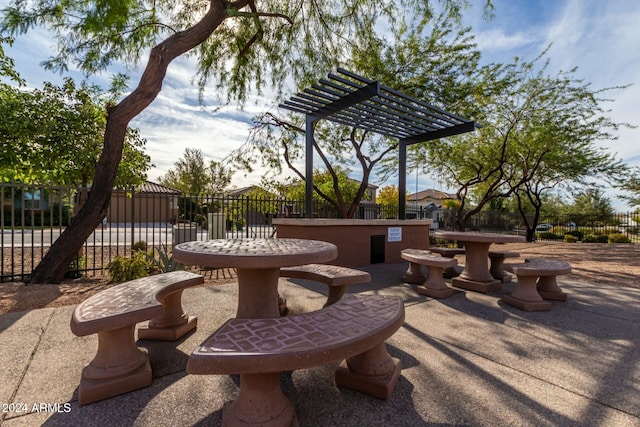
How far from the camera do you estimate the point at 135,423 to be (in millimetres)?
1605

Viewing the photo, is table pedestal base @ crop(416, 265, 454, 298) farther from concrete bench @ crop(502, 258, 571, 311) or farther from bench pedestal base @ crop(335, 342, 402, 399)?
bench pedestal base @ crop(335, 342, 402, 399)

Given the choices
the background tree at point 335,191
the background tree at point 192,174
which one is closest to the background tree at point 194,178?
the background tree at point 192,174

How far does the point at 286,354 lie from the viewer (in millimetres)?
1350

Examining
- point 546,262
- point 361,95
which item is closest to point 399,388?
point 546,262

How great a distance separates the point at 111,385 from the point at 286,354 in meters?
1.33

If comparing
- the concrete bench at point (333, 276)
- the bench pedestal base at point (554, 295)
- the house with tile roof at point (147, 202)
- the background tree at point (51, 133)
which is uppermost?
the background tree at point (51, 133)

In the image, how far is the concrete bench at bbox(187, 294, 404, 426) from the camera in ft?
4.33

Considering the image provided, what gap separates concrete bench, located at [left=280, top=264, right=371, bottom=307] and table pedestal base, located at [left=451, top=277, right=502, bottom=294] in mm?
2446

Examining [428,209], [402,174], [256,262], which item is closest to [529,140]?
[402,174]

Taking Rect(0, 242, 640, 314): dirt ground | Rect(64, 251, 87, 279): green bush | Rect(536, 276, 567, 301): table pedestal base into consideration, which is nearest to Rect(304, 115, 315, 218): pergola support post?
→ Rect(0, 242, 640, 314): dirt ground

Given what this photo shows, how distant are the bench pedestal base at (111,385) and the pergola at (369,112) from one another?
430cm

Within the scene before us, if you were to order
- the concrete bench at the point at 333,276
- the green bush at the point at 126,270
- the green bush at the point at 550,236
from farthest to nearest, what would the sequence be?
the green bush at the point at 550,236 → the green bush at the point at 126,270 → the concrete bench at the point at 333,276

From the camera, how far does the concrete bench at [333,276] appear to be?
9.63ft

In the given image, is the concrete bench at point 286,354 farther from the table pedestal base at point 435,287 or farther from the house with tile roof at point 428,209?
the house with tile roof at point 428,209
